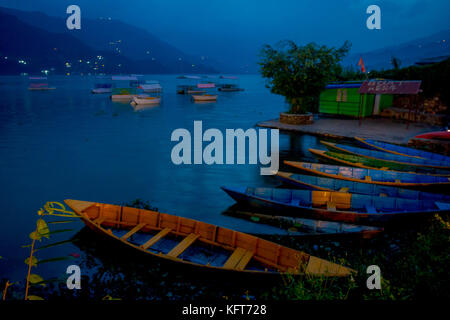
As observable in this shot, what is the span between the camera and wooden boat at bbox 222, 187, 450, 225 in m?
10.1

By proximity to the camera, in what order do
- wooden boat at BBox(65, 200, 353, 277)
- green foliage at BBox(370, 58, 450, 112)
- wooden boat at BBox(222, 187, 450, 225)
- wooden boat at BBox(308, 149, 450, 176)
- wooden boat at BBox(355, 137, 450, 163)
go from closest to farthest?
wooden boat at BBox(65, 200, 353, 277)
wooden boat at BBox(222, 187, 450, 225)
wooden boat at BBox(308, 149, 450, 176)
wooden boat at BBox(355, 137, 450, 163)
green foliage at BBox(370, 58, 450, 112)

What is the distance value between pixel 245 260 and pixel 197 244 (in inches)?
67.9

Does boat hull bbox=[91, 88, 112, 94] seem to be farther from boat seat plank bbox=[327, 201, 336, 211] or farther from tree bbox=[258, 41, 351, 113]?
boat seat plank bbox=[327, 201, 336, 211]

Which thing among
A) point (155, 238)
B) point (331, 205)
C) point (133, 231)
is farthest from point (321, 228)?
point (133, 231)

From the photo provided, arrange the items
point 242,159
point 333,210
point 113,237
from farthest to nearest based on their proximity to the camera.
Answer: point 242,159, point 333,210, point 113,237

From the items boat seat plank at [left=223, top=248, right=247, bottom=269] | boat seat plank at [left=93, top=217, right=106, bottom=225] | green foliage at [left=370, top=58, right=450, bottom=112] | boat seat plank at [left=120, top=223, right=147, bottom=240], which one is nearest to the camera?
boat seat plank at [left=223, top=248, right=247, bottom=269]

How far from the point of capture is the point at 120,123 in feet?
108

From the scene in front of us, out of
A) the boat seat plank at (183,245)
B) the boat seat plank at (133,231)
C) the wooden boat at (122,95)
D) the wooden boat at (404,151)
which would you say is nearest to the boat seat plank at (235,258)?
the boat seat plank at (183,245)

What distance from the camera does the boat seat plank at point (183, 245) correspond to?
8.48 m

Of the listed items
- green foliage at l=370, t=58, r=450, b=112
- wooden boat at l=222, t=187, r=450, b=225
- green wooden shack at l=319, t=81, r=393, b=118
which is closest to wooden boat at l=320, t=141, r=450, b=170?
wooden boat at l=222, t=187, r=450, b=225

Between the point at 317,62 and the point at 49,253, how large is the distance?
81.8ft

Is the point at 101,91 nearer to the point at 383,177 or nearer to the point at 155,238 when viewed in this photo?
the point at 383,177
